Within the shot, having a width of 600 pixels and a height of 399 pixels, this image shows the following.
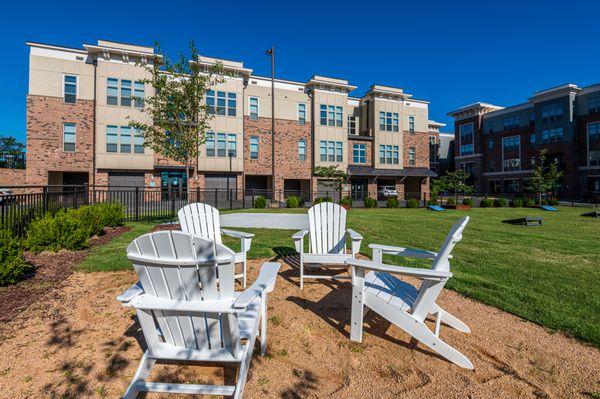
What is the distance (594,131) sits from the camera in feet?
128

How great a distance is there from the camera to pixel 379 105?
33.1 metres

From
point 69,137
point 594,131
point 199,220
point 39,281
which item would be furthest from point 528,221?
point 594,131

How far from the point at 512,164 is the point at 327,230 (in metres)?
53.9

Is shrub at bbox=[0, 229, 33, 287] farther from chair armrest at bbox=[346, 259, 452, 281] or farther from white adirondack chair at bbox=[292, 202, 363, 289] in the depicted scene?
chair armrest at bbox=[346, 259, 452, 281]

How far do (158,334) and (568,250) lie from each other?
8.57 metres

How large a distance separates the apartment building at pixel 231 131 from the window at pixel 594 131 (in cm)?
2229

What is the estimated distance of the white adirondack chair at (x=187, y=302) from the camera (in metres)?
2.03

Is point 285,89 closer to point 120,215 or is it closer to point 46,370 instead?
point 120,215

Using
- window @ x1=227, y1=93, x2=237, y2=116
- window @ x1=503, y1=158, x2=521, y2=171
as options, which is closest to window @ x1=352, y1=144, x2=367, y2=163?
window @ x1=227, y1=93, x2=237, y2=116

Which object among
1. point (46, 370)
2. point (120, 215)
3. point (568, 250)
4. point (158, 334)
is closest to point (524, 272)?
point (568, 250)

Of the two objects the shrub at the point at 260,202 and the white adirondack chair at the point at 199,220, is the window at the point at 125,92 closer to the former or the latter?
the shrub at the point at 260,202

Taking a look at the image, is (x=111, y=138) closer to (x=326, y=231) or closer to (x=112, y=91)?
(x=112, y=91)

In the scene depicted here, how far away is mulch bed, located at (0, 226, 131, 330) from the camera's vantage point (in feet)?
11.8

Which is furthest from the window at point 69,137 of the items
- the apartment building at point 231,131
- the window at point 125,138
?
the window at point 125,138
